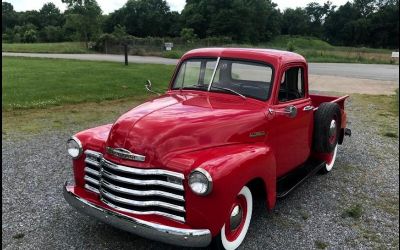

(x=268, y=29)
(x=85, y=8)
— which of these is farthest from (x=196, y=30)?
(x=85, y=8)

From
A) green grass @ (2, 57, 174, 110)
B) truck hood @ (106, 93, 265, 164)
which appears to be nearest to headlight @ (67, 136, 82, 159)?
truck hood @ (106, 93, 265, 164)

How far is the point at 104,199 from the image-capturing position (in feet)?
12.1

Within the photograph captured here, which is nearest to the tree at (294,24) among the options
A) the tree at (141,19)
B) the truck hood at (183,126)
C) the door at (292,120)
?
the tree at (141,19)

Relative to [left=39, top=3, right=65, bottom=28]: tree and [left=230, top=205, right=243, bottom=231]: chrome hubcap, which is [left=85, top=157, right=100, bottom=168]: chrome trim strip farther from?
[left=39, top=3, right=65, bottom=28]: tree

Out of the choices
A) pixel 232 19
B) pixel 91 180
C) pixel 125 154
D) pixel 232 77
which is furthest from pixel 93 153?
pixel 232 19

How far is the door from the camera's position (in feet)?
14.7

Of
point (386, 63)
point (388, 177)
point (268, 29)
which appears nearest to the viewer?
point (388, 177)

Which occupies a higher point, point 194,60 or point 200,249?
point 194,60

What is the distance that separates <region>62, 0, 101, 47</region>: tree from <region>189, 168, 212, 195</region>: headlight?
42.0 m

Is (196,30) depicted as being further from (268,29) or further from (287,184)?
(287,184)

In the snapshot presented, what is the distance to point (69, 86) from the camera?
13.9 m

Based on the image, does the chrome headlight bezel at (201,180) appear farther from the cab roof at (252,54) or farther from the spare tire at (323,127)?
the spare tire at (323,127)

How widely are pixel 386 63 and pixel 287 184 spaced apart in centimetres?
3196

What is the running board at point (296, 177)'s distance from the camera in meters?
4.51
